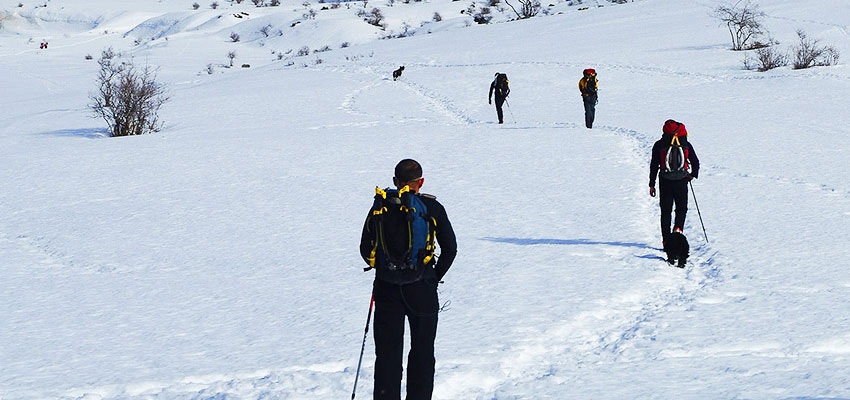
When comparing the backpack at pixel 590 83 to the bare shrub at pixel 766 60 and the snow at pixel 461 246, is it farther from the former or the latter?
the bare shrub at pixel 766 60

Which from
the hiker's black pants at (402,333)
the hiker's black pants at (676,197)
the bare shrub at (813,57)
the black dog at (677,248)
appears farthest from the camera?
the bare shrub at (813,57)

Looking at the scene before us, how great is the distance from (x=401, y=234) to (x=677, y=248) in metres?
4.56

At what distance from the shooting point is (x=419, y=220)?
440 cm

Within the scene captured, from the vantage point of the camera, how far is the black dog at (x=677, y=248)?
8195mm

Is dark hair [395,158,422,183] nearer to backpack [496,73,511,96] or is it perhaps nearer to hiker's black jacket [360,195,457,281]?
hiker's black jacket [360,195,457,281]

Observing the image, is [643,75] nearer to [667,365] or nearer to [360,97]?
[360,97]

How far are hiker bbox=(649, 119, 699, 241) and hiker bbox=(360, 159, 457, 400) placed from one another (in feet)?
14.2

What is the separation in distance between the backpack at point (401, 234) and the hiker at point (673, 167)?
14.5 ft

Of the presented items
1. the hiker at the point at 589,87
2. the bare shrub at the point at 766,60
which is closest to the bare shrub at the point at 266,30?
the bare shrub at the point at 766,60

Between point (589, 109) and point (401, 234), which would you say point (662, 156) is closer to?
point (401, 234)

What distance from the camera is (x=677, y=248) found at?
8227 millimetres

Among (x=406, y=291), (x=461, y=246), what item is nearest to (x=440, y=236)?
(x=406, y=291)

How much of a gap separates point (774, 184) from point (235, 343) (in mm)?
8418

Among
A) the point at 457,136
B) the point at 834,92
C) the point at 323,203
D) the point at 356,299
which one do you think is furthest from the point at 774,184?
the point at 834,92
